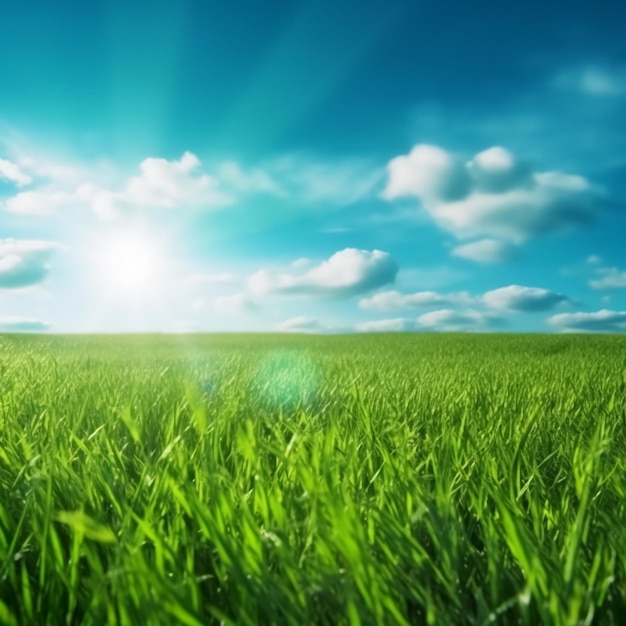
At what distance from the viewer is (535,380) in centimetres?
527

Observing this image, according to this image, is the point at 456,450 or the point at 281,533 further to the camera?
the point at 456,450

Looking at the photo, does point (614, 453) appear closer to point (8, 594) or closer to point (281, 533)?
point (281, 533)

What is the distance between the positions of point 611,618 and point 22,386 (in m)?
3.55

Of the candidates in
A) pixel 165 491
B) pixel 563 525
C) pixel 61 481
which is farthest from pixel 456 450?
pixel 61 481

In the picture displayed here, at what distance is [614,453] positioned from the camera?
8.08 feet

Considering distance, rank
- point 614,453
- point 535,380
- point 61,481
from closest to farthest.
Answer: point 61,481
point 614,453
point 535,380

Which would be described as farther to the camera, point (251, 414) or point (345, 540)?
point (251, 414)

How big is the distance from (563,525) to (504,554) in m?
0.31

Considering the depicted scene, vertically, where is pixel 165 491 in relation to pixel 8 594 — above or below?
above

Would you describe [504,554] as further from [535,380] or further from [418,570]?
[535,380]

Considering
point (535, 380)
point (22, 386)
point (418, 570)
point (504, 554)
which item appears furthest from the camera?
point (535, 380)

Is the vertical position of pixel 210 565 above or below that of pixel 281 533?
below

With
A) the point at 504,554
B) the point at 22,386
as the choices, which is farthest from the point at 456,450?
the point at 22,386

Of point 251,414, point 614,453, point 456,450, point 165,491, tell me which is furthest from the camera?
point 251,414
